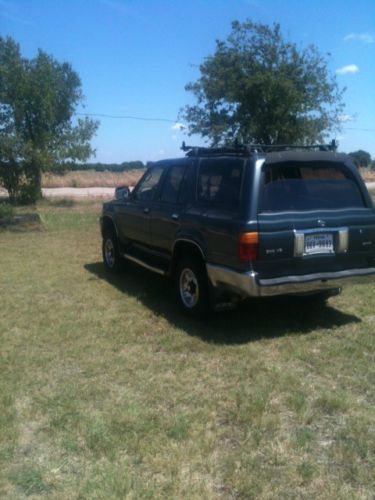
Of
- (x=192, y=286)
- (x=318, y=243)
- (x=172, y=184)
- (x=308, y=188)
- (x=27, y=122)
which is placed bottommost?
(x=192, y=286)

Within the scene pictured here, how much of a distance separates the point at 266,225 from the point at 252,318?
1414 mm

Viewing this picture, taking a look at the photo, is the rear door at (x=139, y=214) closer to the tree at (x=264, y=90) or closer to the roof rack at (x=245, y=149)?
the roof rack at (x=245, y=149)

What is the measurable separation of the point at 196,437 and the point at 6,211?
12.0 metres

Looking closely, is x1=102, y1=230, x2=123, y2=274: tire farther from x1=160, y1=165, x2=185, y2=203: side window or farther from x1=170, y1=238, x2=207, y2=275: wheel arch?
x1=170, y1=238, x2=207, y2=275: wheel arch

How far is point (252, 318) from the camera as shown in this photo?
560 centimetres

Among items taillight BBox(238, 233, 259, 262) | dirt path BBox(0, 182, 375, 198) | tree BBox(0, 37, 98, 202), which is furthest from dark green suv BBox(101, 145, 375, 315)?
dirt path BBox(0, 182, 375, 198)

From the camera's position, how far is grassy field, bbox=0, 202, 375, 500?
2.82 metres

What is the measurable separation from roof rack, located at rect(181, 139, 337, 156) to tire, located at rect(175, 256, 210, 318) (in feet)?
4.02

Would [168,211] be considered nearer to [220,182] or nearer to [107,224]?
[220,182]

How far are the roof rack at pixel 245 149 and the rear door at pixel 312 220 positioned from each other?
0.34 metres

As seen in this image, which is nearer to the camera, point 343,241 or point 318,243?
point 318,243

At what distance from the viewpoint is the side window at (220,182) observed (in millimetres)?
4902

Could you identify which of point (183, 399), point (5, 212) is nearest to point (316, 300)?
point (183, 399)

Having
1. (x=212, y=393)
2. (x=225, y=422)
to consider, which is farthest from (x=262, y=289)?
(x=225, y=422)
